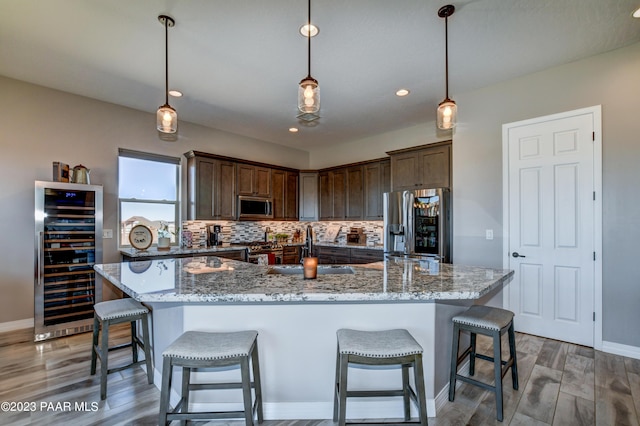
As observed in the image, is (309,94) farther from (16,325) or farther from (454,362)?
(16,325)

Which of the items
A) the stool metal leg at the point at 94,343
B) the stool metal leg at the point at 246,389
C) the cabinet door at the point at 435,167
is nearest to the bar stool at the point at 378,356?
the stool metal leg at the point at 246,389

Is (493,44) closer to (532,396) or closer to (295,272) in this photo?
(295,272)

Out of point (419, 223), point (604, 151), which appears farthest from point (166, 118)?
point (604, 151)

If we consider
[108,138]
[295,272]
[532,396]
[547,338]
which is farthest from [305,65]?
[547,338]

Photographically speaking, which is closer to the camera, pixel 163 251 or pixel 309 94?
pixel 309 94

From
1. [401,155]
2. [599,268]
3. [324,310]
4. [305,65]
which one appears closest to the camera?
[324,310]

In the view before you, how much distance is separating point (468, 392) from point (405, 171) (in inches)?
124

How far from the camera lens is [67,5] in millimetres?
2246

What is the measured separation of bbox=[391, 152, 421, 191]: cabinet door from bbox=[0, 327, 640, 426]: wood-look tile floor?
95.1 inches

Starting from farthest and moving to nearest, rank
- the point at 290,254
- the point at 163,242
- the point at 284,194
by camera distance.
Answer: the point at 284,194 → the point at 290,254 → the point at 163,242

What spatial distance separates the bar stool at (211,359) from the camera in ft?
4.96

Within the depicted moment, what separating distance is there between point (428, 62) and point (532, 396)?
3032 mm

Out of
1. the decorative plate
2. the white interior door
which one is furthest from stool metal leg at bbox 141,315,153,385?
the white interior door

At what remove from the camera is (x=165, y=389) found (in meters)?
1.55
